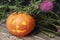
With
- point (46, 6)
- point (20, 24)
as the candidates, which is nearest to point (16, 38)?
point (20, 24)

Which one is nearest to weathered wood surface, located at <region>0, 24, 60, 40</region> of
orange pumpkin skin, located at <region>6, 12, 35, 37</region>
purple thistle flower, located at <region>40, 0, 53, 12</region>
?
orange pumpkin skin, located at <region>6, 12, 35, 37</region>

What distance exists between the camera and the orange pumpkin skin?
168 centimetres

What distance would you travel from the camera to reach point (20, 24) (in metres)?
1.68

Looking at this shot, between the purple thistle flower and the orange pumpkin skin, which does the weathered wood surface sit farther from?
the purple thistle flower

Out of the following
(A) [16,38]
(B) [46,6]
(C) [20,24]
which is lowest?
(A) [16,38]

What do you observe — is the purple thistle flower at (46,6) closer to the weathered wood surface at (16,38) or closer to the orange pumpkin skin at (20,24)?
the orange pumpkin skin at (20,24)

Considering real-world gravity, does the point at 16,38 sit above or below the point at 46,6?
below

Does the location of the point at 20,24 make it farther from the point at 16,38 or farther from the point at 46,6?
the point at 46,6

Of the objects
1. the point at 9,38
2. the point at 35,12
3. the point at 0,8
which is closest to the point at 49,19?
the point at 35,12

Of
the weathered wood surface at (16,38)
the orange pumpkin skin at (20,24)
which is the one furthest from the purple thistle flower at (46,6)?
the weathered wood surface at (16,38)

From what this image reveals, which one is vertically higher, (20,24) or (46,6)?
(46,6)

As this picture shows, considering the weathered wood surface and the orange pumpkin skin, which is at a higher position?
the orange pumpkin skin

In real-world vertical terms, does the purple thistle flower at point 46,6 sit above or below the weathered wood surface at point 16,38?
above

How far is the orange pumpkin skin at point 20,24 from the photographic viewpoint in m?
1.68
